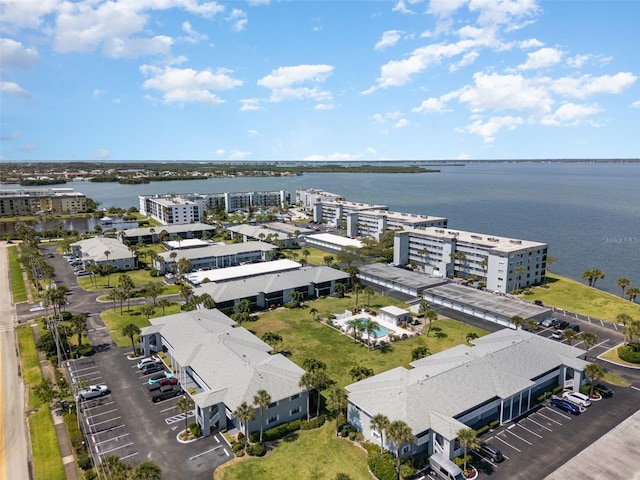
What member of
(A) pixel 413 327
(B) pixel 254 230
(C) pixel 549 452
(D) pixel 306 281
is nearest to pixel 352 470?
(C) pixel 549 452

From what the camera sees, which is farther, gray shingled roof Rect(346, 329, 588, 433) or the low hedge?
the low hedge

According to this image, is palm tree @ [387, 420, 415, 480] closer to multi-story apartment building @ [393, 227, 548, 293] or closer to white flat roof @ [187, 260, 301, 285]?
white flat roof @ [187, 260, 301, 285]

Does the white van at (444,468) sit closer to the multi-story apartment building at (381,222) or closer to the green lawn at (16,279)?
the green lawn at (16,279)

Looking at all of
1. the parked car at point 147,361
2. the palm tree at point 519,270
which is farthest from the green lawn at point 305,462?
the palm tree at point 519,270

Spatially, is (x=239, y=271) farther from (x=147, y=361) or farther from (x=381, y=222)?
(x=381, y=222)

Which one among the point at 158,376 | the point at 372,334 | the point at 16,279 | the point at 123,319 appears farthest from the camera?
the point at 16,279

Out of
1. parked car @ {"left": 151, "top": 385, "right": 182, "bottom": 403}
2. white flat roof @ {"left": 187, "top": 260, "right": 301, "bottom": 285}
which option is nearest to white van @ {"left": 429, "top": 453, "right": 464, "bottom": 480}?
parked car @ {"left": 151, "top": 385, "right": 182, "bottom": 403}

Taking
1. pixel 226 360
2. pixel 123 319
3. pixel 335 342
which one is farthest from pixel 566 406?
pixel 123 319

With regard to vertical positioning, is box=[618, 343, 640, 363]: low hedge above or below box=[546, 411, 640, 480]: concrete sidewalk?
above
